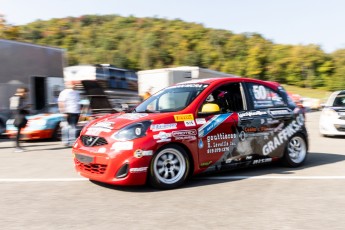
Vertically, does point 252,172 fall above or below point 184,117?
below

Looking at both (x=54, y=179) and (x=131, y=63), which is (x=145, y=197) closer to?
(x=54, y=179)

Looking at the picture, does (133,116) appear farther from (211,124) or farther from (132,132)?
(211,124)

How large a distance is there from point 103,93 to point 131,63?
4755 cm

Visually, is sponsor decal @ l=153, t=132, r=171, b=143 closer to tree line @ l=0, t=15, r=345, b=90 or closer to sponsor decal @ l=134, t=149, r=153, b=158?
sponsor decal @ l=134, t=149, r=153, b=158

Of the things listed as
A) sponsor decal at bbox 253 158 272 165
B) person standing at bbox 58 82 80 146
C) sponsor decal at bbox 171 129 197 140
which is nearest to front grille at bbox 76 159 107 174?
sponsor decal at bbox 171 129 197 140

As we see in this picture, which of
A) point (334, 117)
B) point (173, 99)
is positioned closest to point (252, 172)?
point (173, 99)

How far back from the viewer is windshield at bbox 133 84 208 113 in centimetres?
618

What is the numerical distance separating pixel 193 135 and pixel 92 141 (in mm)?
1445

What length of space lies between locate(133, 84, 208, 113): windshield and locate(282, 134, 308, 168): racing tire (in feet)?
6.66

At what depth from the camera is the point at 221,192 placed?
5512 mm

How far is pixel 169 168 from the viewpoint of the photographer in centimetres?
573

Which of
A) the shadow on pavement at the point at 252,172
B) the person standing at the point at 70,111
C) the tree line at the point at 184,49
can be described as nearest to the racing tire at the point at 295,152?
the shadow on pavement at the point at 252,172

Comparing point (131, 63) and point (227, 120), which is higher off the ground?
point (131, 63)

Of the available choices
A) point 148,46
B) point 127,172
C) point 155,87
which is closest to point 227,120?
point 127,172
